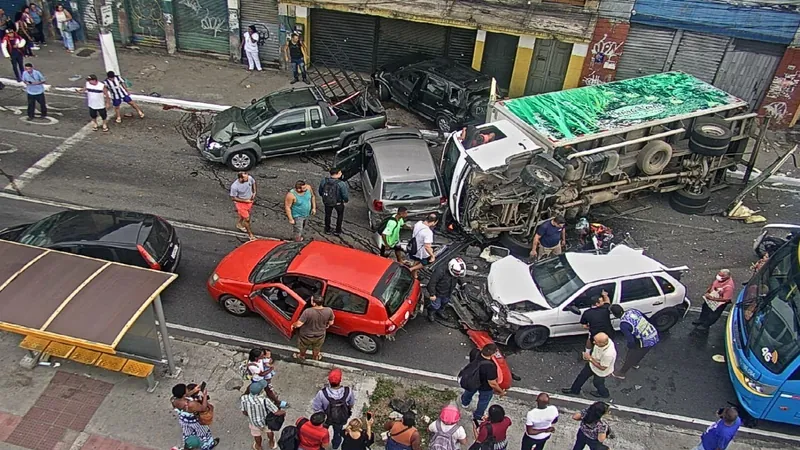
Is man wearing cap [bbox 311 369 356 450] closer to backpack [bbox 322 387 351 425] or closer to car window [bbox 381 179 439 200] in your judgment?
backpack [bbox 322 387 351 425]

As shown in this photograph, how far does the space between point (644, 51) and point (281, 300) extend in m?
13.8

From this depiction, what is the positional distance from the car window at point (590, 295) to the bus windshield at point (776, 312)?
2.16 metres

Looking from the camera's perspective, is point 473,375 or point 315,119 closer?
point 473,375

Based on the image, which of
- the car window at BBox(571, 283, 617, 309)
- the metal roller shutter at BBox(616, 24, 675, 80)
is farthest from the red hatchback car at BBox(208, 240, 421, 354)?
the metal roller shutter at BBox(616, 24, 675, 80)

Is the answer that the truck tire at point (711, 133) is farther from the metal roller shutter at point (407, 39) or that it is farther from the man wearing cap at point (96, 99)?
the man wearing cap at point (96, 99)

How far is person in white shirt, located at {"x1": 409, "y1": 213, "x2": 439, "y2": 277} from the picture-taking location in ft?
37.9

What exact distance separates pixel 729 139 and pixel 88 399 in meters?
13.5

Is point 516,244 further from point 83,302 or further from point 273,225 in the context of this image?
point 83,302

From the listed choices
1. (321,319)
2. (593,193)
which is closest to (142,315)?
(321,319)

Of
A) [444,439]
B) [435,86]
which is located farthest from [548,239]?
[435,86]

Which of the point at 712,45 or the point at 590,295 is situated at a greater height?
the point at 712,45

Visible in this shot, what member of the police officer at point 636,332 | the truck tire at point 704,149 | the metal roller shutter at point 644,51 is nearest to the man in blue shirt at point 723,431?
the police officer at point 636,332

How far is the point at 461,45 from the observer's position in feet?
65.7

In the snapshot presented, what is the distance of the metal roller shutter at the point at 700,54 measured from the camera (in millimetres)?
17850
